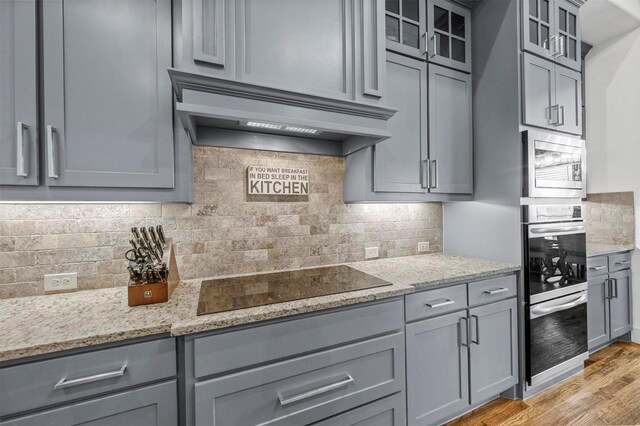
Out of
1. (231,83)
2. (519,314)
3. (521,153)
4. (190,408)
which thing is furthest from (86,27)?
(519,314)

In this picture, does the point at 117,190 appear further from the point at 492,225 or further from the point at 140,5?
the point at 492,225

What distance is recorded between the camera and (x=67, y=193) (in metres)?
1.20

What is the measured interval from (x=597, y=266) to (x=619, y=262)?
0.43m

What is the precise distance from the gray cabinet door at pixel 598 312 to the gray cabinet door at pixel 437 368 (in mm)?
1625

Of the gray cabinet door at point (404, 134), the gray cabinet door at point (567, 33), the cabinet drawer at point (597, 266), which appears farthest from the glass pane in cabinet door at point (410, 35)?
the cabinet drawer at point (597, 266)

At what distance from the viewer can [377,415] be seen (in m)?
1.45

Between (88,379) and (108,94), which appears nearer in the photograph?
(88,379)

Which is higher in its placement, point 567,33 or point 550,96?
point 567,33

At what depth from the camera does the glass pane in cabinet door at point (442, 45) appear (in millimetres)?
2127

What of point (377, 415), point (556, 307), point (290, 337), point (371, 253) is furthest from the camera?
point (371, 253)

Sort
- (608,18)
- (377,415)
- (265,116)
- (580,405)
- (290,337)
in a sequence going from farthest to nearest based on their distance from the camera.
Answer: (608,18) < (580,405) < (377,415) < (265,116) < (290,337)

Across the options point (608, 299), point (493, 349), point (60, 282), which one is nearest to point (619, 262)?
point (608, 299)

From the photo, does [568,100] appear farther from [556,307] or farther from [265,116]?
[265,116]

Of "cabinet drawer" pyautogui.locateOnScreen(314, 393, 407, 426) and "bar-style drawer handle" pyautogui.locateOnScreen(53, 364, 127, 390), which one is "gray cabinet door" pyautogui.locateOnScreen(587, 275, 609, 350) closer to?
"cabinet drawer" pyautogui.locateOnScreen(314, 393, 407, 426)
